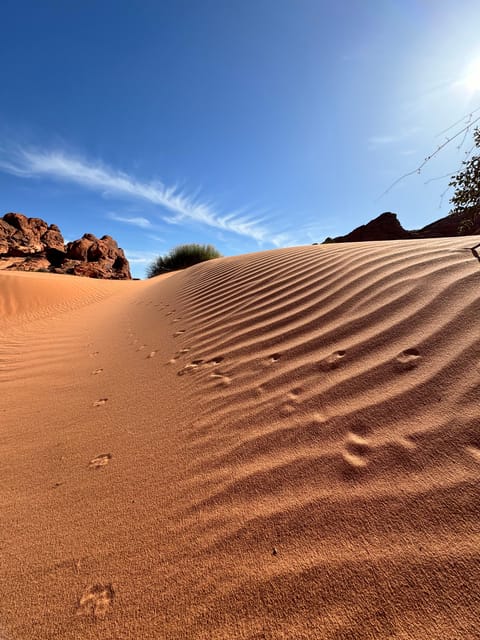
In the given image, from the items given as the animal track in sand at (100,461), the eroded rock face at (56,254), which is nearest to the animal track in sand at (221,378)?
the animal track in sand at (100,461)

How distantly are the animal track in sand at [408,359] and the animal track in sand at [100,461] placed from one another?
5.38ft

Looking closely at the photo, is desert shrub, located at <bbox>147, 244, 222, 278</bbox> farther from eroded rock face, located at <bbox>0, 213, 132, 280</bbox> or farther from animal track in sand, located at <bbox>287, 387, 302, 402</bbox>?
animal track in sand, located at <bbox>287, 387, 302, 402</bbox>

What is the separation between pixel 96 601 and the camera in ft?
3.00

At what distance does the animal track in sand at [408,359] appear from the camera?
1464 mm

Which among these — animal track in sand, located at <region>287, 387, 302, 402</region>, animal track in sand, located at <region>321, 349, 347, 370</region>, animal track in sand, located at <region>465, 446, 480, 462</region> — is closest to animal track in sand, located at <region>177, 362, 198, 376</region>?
animal track in sand, located at <region>287, 387, 302, 402</region>

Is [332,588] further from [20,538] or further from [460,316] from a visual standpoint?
[460,316]

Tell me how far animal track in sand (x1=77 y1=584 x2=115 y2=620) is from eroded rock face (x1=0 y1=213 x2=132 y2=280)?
13.9 metres

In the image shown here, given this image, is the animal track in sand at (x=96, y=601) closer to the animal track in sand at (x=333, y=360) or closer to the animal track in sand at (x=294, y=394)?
the animal track in sand at (x=294, y=394)

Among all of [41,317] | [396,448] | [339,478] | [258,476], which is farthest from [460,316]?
[41,317]

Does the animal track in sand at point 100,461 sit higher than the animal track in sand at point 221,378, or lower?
lower

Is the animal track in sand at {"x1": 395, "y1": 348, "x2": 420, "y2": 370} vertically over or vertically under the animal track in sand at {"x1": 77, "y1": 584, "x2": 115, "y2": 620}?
over

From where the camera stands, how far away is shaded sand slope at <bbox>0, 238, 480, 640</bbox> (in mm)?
800

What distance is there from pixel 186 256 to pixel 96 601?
598 inches

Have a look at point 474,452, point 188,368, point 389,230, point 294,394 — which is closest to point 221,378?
point 188,368
